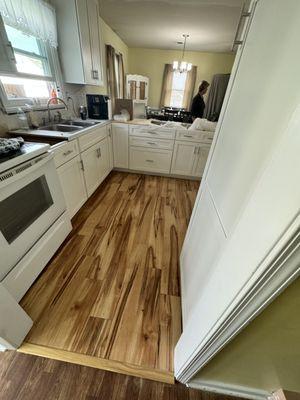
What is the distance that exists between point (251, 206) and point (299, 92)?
0.31 m

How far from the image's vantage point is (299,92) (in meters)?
0.45

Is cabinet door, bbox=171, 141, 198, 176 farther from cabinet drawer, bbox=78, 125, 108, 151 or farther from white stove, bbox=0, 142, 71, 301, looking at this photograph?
white stove, bbox=0, 142, 71, 301

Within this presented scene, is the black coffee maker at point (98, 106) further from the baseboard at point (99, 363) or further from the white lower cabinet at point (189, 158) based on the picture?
the baseboard at point (99, 363)

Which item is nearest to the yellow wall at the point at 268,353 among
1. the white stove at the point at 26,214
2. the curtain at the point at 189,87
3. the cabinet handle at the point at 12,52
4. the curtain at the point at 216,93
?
the white stove at the point at 26,214

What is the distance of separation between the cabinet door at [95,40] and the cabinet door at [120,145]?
68 cm

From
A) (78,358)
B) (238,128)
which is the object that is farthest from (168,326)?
(238,128)

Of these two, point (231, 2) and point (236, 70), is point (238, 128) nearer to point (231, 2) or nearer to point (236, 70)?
point (236, 70)

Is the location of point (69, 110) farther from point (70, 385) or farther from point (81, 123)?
point (70, 385)

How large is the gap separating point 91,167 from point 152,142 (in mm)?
1105

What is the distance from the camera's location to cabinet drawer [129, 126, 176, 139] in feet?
8.89

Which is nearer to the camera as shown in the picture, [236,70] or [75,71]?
[236,70]

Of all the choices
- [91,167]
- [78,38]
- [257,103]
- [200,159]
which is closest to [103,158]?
[91,167]

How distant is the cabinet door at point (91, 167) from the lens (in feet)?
6.82

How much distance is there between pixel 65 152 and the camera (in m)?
1.63
